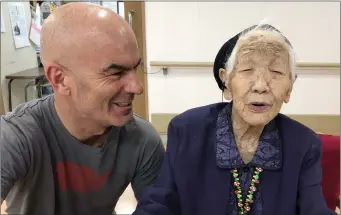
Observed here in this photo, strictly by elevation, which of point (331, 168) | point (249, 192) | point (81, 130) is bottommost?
point (331, 168)

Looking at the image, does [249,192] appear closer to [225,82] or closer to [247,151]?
[247,151]

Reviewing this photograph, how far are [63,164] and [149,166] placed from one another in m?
0.28

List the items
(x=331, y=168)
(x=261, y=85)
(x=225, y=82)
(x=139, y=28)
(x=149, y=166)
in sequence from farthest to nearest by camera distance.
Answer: (x=139, y=28) < (x=331, y=168) < (x=149, y=166) < (x=225, y=82) < (x=261, y=85)

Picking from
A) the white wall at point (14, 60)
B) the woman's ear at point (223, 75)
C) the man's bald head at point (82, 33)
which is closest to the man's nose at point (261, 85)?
the woman's ear at point (223, 75)

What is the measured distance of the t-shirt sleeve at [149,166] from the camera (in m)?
1.08

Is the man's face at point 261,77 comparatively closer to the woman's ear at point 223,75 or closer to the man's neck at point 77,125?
the woman's ear at point 223,75

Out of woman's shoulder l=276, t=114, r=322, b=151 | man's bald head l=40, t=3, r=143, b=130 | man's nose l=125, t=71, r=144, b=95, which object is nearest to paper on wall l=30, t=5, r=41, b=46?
man's bald head l=40, t=3, r=143, b=130

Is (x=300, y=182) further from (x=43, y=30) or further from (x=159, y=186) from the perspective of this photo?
(x=43, y=30)

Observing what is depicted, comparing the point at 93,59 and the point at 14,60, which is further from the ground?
the point at 93,59

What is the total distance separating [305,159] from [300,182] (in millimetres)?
64

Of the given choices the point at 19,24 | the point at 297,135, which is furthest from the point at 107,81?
the point at 19,24

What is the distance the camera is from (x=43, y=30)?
2.98ft

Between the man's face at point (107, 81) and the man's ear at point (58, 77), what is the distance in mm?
24

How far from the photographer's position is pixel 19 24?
266 centimetres
